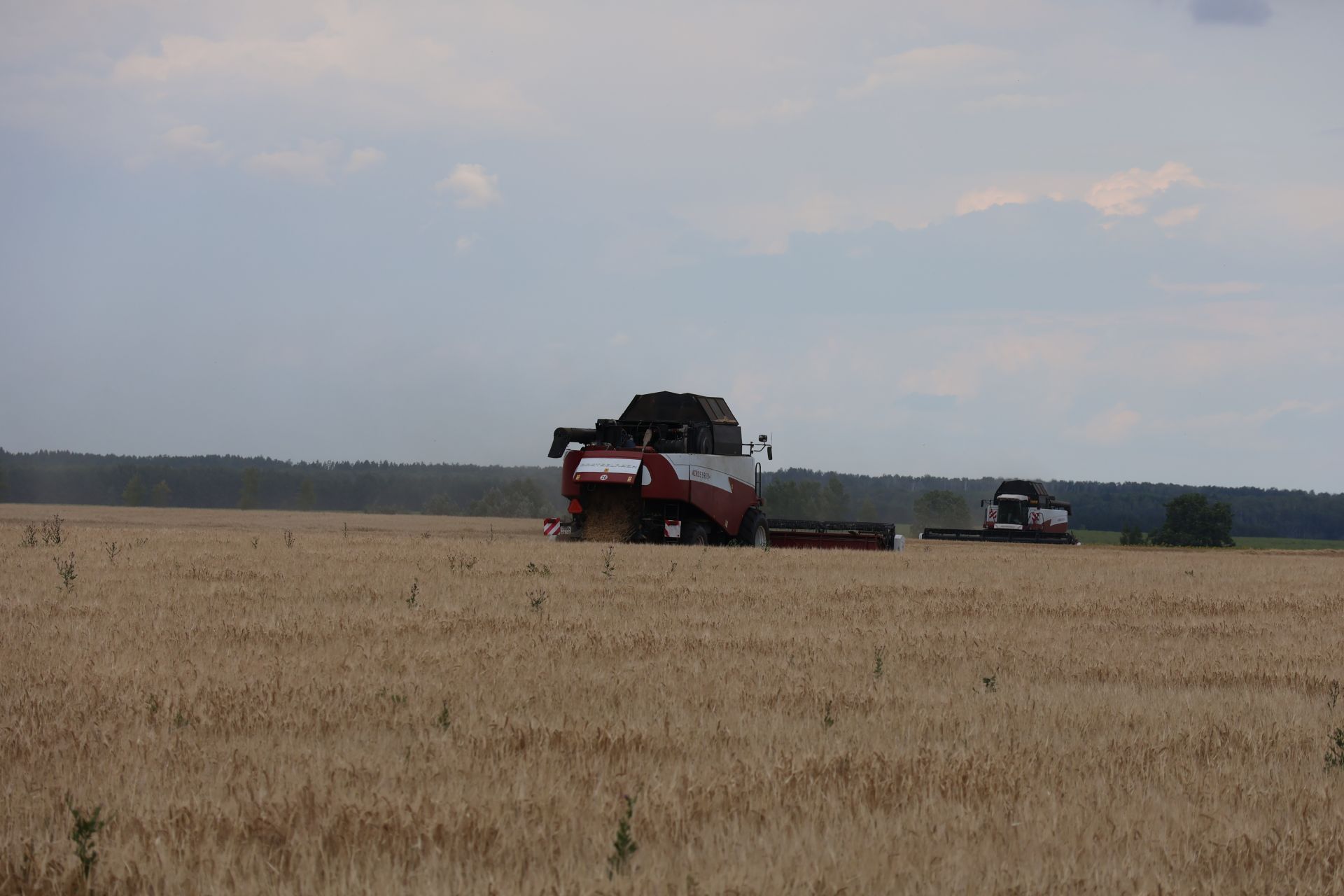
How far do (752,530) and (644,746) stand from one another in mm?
24218

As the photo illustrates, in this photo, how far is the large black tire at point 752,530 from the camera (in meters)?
31.1

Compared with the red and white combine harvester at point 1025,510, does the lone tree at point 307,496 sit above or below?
below

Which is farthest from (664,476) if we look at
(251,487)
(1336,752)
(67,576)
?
(251,487)

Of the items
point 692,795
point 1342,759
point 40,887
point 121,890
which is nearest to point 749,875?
point 692,795

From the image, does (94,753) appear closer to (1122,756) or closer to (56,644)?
(56,644)

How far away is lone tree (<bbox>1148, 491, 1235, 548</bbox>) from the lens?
99.2 meters

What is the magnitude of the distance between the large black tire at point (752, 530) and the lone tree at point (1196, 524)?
74.6 meters

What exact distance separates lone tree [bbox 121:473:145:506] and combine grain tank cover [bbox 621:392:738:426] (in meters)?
120

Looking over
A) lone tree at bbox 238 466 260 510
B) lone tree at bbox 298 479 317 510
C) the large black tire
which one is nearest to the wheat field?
the large black tire

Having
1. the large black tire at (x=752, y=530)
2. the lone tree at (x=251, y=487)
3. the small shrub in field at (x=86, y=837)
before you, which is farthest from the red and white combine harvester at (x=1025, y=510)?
the lone tree at (x=251, y=487)

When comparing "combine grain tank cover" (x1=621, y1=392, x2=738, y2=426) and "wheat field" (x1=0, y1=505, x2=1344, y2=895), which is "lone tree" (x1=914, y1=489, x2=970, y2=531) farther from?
"wheat field" (x1=0, y1=505, x2=1344, y2=895)

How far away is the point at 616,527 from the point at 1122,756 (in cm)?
2255

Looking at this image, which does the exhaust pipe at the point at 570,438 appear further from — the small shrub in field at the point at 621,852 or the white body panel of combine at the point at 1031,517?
the white body panel of combine at the point at 1031,517

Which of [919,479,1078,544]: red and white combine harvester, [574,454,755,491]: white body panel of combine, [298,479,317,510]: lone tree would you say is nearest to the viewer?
[574,454,755,491]: white body panel of combine
